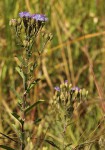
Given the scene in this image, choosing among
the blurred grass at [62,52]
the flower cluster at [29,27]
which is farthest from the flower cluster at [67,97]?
the blurred grass at [62,52]

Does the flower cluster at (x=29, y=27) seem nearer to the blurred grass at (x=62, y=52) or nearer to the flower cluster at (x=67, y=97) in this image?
the flower cluster at (x=67, y=97)

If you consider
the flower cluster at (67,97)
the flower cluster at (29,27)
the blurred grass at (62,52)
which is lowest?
the flower cluster at (67,97)

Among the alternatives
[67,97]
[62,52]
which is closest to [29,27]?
[67,97]

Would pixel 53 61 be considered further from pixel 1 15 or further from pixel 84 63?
pixel 1 15

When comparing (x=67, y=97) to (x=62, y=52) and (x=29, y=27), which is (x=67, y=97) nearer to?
(x=29, y=27)

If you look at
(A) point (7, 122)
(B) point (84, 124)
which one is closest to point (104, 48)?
(B) point (84, 124)
